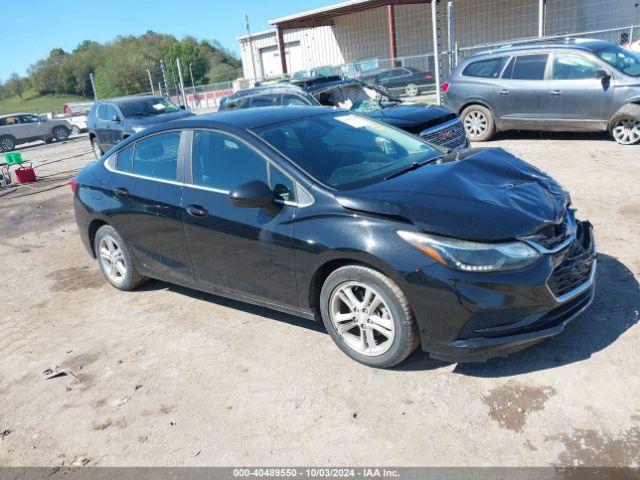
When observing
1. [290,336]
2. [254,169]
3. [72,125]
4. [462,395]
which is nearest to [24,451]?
[290,336]

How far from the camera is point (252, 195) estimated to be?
3730 mm

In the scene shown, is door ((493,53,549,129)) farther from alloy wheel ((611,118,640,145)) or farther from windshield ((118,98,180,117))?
windshield ((118,98,180,117))

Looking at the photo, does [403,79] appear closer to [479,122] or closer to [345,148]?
[479,122]

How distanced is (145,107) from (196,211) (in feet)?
37.4

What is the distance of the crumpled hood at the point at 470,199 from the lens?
324cm

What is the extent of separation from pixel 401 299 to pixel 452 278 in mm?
349

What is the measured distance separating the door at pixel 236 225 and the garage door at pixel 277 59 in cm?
3751

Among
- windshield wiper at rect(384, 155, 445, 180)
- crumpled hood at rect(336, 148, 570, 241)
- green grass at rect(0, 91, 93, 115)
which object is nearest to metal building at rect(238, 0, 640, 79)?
windshield wiper at rect(384, 155, 445, 180)

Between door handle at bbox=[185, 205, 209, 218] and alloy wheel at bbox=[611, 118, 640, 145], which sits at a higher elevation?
door handle at bbox=[185, 205, 209, 218]

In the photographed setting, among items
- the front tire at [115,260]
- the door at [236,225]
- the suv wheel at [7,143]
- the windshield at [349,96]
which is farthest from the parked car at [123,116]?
the suv wheel at [7,143]

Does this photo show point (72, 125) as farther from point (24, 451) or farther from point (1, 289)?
point (24, 451)

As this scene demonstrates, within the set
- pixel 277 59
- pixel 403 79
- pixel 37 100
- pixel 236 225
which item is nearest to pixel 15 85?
pixel 37 100

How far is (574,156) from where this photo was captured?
898 cm

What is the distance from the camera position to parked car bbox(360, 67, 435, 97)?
22.7 meters
